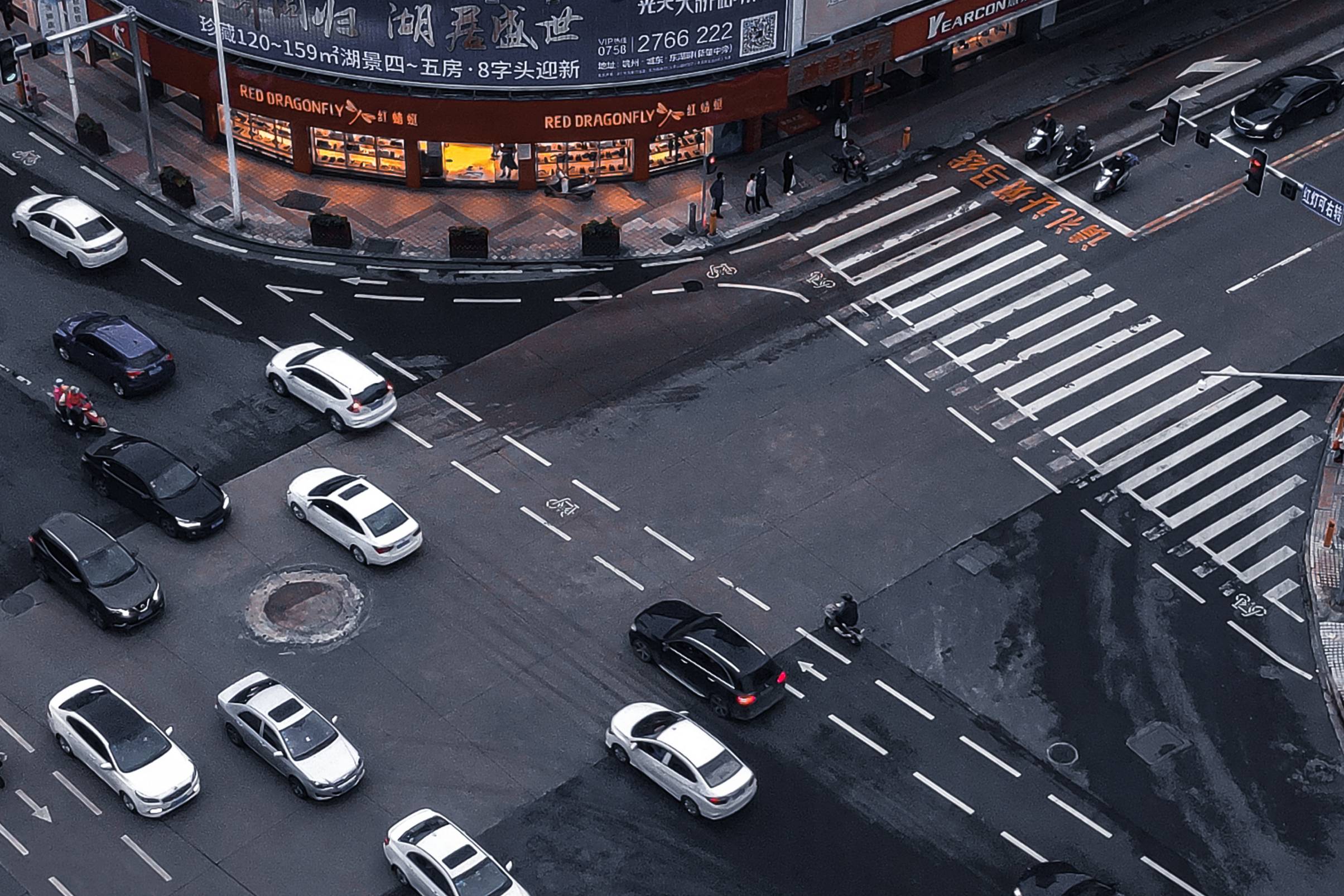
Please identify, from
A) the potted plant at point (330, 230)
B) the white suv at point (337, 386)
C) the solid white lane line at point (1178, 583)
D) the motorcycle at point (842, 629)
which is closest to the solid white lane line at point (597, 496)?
the white suv at point (337, 386)

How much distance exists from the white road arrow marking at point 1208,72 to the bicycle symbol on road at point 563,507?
3393 cm

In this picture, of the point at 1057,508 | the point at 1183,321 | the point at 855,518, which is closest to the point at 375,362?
the point at 855,518

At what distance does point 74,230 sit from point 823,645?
32.1 meters

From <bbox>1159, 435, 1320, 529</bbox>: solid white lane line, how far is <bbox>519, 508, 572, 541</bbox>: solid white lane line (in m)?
19.6

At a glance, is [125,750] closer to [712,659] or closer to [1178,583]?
[712,659]

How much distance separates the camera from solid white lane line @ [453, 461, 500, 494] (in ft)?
222

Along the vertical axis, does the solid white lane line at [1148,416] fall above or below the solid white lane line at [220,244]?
below

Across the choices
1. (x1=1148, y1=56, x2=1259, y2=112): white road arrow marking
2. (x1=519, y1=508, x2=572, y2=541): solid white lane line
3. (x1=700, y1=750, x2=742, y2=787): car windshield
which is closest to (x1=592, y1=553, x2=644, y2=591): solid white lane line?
(x1=519, y1=508, x2=572, y2=541): solid white lane line

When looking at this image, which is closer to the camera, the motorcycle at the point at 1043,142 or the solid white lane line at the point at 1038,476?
the solid white lane line at the point at 1038,476

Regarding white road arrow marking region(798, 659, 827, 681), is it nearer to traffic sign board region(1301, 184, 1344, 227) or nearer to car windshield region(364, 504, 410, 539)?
car windshield region(364, 504, 410, 539)

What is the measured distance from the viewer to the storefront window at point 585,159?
80375mm

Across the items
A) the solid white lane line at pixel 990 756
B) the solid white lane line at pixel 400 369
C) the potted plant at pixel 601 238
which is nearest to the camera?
the solid white lane line at pixel 990 756

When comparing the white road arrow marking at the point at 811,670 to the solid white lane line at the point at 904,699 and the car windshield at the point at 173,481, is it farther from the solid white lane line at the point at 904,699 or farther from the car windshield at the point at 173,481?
the car windshield at the point at 173,481

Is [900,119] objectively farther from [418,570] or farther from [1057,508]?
[418,570]
